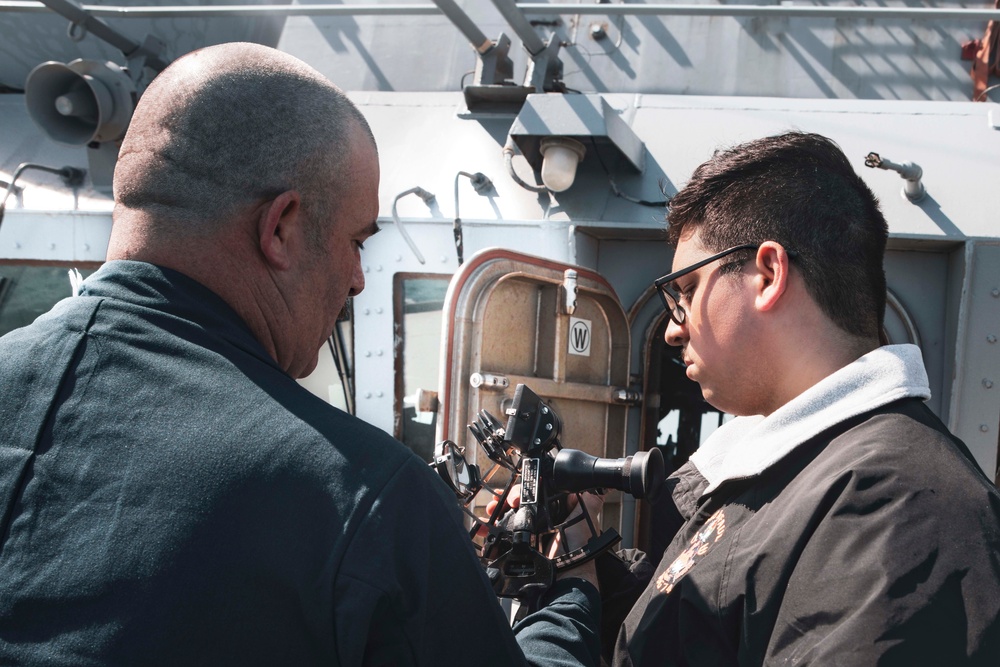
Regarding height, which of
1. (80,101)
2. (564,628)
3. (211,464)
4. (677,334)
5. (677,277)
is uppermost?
(80,101)

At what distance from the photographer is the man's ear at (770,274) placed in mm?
1641

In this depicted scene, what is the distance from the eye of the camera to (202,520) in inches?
43.8

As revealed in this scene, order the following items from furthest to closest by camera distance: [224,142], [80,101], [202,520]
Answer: [80,101]
[224,142]
[202,520]

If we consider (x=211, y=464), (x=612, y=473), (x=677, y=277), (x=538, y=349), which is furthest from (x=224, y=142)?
(x=538, y=349)

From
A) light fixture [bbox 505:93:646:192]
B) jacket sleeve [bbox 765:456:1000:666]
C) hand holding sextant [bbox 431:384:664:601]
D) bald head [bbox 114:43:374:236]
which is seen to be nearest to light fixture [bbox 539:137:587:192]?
light fixture [bbox 505:93:646:192]

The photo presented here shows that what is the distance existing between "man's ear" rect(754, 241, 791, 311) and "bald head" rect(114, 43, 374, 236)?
0.71 m

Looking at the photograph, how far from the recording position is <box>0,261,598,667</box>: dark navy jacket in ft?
3.61

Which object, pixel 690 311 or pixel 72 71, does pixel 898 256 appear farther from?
pixel 72 71

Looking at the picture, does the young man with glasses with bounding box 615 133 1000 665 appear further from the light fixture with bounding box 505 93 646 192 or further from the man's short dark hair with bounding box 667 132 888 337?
the light fixture with bounding box 505 93 646 192

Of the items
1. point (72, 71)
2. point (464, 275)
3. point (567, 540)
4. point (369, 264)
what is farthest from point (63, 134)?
point (567, 540)

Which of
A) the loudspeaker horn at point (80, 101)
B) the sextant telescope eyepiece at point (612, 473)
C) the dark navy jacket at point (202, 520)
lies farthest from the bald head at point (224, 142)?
the loudspeaker horn at point (80, 101)

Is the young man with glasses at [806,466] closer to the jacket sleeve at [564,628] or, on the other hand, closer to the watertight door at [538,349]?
the jacket sleeve at [564,628]

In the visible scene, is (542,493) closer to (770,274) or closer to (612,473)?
(612,473)

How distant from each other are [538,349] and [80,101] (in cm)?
240
